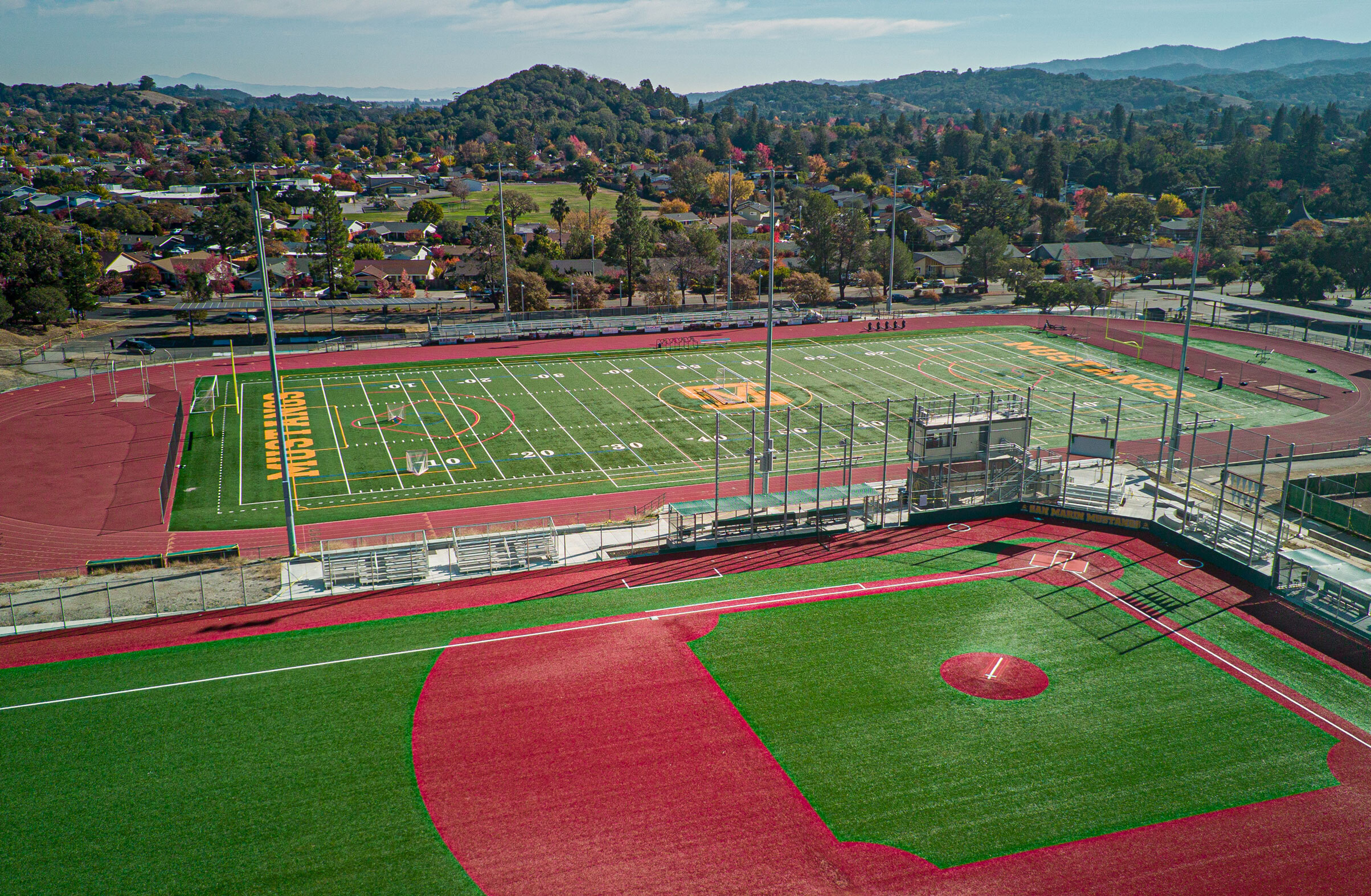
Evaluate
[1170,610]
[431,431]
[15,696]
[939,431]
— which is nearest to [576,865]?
[15,696]

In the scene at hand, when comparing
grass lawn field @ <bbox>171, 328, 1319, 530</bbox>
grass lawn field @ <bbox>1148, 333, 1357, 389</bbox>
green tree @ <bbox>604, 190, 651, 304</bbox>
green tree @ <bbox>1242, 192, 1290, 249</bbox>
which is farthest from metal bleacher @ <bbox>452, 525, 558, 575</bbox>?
green tree @ <bbox>1242, 192, 1290, 249</bbox>

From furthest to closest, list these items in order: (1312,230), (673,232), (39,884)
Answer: (1312,230)
(673,232)
(39,884)

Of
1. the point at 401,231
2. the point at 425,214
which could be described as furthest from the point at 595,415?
the point at 425,214

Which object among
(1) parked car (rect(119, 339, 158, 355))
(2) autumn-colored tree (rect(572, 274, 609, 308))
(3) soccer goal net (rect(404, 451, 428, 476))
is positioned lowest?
(3) soccer goal net (rect(404, 451, 428, 476))

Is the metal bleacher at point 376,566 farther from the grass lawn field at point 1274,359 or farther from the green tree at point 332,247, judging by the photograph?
the green tree at point 332,247

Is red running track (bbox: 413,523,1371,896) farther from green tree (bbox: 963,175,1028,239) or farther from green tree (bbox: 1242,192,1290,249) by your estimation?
green tree (bbox: 1242,192,1290,249)

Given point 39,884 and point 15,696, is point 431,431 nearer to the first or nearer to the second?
point 15,696
